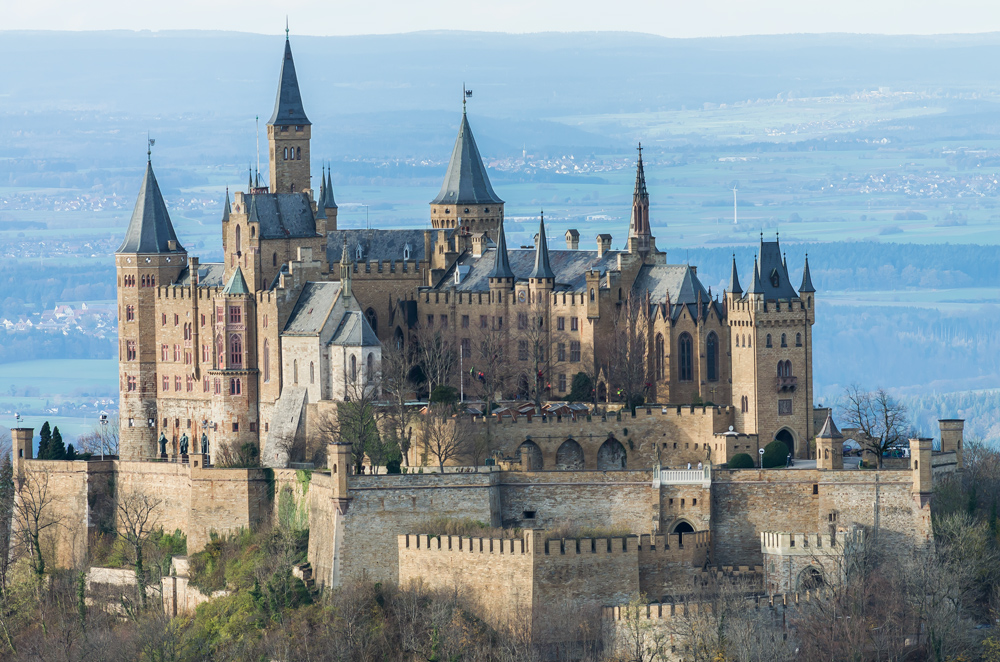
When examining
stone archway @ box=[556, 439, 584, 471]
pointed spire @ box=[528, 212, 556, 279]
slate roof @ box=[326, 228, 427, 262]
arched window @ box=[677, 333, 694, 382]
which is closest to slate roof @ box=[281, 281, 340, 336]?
slate roof @ box=[326, 228, 427, 262]

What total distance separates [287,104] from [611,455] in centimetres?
2992

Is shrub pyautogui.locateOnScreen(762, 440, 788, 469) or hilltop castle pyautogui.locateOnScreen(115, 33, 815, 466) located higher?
hilltop castle pyautogui.locateOnScreen(115, 33, 815, 466)

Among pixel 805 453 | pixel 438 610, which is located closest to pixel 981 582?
pixel 805 453

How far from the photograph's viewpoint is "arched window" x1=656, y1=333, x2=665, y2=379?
332ft

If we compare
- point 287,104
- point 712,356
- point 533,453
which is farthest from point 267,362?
point 712,356

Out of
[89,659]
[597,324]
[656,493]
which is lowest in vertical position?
[89,659]

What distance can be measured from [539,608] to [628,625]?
11.2ft

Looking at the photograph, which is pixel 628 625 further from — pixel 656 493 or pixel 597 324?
pixel 597 324

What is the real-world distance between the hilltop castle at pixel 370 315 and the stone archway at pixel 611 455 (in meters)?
5.35

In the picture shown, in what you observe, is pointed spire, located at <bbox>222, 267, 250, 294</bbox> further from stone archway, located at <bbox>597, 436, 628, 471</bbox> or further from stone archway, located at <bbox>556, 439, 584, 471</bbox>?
stone archway, located at <bbox>597, 436, 628, 471</bbox>

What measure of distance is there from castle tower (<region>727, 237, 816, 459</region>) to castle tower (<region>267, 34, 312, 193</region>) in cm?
2766

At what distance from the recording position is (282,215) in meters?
106

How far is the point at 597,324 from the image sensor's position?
103062 millimetres

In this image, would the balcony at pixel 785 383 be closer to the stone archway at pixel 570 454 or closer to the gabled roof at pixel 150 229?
the stone archway at pixel 570 454
